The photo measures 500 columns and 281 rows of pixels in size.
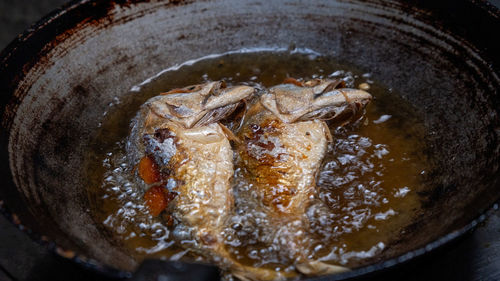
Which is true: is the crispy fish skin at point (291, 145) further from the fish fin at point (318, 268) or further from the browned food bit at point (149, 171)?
the browned food bit at point (149, 171)

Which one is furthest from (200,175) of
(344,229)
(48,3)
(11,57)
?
(48,3)

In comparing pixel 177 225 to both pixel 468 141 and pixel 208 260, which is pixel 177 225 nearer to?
pixel 208 260

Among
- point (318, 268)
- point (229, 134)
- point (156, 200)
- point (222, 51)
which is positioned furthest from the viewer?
point (222, 51)

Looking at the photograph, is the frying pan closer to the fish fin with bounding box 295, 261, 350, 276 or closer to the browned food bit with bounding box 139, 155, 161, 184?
the fish fin with bounding box 295, 261, 350, 276

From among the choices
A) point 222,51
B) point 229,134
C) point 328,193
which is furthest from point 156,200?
point 222,51

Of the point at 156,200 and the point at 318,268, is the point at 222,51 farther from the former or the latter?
the point at 318,268

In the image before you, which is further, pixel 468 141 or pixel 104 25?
pixel 104 25

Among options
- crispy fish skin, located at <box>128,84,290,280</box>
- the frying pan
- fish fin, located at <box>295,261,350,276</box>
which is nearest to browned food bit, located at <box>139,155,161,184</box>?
crispy fish skin, located at <box>128,84,290,280</box>

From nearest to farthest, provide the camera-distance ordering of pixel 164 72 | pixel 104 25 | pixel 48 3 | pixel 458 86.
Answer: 1. pixel 458 86
2. pixel 104 25
3. pixel 164 72
4. pixel 48 3
